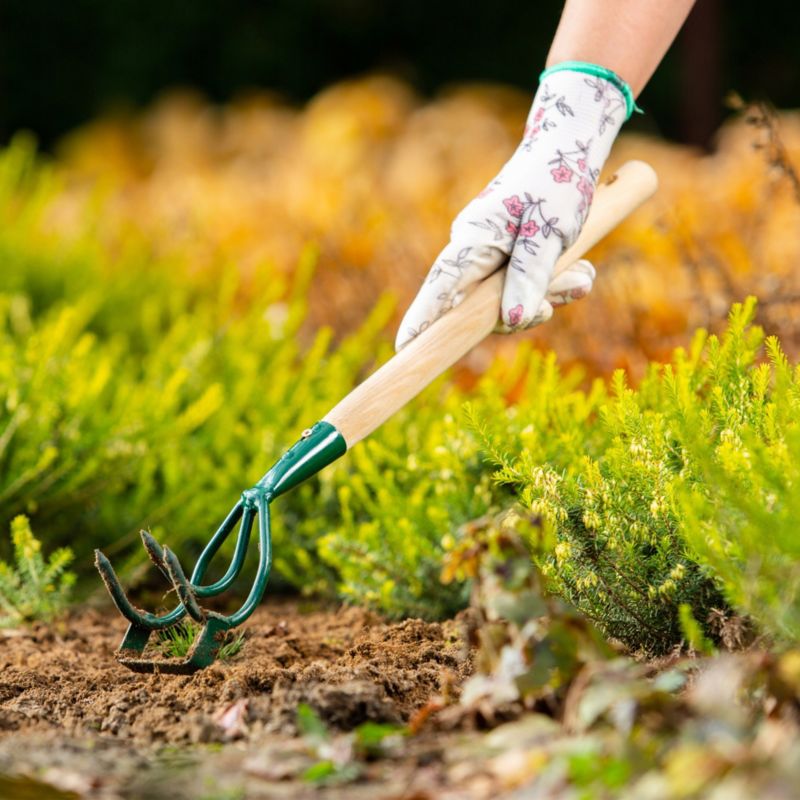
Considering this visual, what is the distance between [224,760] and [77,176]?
6022 millimetres

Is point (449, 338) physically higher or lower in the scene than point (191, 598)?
higher

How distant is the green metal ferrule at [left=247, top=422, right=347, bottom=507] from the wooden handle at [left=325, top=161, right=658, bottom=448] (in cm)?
2

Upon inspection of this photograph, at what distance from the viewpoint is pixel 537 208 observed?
76.5 inches

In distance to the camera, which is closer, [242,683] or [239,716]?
[239,716]

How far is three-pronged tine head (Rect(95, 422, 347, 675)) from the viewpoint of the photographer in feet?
5.69

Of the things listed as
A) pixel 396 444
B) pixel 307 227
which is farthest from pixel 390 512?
pixel 307 227

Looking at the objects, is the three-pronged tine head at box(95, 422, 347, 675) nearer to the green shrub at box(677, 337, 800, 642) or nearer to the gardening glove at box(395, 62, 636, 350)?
the gardening glove at box(395, 62, 636, 350)

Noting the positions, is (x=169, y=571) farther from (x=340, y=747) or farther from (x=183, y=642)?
(x=340, y=747)

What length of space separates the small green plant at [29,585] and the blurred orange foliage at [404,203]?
4.81 ft

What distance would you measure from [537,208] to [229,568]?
2.65ft

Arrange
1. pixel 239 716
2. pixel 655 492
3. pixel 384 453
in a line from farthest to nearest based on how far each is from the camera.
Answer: pixel 384 453 → pixel 655 492 → pixel 239 716

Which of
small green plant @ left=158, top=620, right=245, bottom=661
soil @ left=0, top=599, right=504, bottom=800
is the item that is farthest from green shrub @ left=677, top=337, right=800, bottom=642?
small green plant @ left=158, top=620, right=245, bottom=661

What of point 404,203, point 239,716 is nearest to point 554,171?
point 239,716

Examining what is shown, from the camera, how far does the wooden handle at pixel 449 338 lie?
71.4 inches
